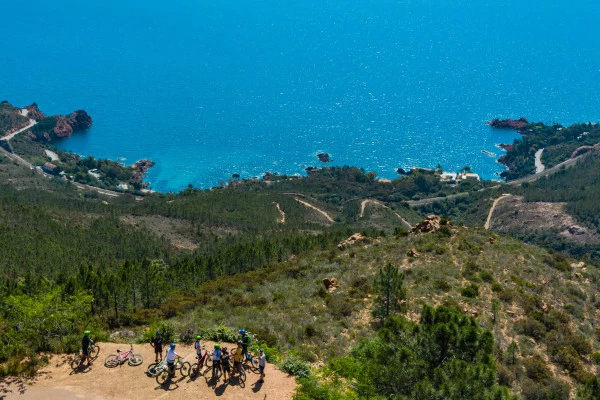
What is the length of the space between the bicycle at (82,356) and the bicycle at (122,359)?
0.77m

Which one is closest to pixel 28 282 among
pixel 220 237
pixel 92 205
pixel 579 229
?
pixel 220 237

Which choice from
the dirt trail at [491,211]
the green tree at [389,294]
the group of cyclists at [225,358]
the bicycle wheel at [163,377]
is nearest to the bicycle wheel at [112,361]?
the group of cyclists at [225,358]

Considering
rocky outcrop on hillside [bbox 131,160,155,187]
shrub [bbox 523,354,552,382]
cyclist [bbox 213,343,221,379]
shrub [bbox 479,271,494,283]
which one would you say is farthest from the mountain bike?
rocky outcrop on hillside [bbox 131,160,155,187]

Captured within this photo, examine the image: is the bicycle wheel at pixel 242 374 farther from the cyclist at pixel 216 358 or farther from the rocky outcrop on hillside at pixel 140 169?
the rocky outcrop on hillside at pixel 140 169

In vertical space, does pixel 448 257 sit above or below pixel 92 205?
below

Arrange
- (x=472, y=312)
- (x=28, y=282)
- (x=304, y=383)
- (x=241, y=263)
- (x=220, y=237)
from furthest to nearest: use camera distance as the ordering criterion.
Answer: (x=220, y=237) < (x=241, y=263) < (x=28, y=282) < (x=472, y=312) < (x=304, y=383)

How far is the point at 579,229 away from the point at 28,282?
120 meters

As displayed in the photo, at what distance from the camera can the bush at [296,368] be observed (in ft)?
89.4

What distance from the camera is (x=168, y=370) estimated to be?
1024 inches

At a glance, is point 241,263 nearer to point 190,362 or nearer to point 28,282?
point 28,282

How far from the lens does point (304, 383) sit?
26.3 meters

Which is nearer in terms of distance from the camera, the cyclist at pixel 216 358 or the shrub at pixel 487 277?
the cyclist at pixel 216 358

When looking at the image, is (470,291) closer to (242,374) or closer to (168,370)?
(242,374)

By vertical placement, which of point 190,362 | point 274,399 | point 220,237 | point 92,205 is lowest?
point 274,399
